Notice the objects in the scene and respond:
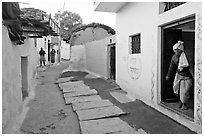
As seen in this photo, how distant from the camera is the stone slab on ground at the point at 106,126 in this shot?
13.1 ft

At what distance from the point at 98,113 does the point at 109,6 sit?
4442 mm

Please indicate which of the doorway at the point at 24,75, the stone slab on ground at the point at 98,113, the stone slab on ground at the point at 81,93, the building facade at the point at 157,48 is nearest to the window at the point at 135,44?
the building facade at the point at 157,48

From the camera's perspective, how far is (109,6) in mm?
7688

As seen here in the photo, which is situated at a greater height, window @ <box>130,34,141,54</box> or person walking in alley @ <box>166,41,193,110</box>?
window @ <box>130,34,141,54</box>

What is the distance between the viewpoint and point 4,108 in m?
3.70

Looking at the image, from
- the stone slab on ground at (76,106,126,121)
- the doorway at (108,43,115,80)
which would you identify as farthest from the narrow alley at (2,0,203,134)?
the doorway at (108,43,115,80)

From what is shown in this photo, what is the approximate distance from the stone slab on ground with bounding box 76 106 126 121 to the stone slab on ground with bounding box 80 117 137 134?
0.25 m

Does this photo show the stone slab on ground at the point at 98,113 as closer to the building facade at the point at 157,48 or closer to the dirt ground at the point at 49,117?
the dirt ground at the point at 49,117

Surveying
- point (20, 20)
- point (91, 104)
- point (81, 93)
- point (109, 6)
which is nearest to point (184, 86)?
point (91, 104)

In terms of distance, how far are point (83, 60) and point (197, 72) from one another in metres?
12.3

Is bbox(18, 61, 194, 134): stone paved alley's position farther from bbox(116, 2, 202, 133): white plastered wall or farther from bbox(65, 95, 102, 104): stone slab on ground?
bbox(116, 2, 202, 133): white plastered wall

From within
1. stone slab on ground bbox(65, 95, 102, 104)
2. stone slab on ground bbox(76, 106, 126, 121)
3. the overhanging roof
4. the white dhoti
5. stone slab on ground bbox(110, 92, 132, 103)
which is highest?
the overhanging roof

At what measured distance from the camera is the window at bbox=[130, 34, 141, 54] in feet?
21.6

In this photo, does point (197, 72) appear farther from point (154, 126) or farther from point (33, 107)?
point (33, 107)
